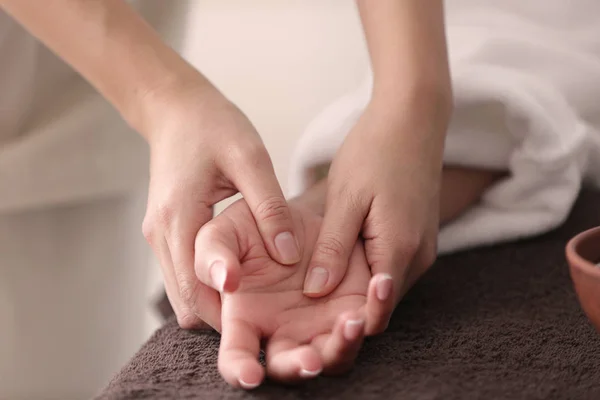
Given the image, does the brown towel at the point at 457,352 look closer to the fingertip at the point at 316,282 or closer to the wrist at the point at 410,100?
the fingertip at the point at 316,282

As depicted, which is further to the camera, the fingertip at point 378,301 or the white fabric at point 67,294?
the white fabric at point 67,294

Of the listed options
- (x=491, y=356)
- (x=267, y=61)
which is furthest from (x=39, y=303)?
(x=491, y=356)

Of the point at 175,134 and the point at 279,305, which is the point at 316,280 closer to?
the point at 279,305

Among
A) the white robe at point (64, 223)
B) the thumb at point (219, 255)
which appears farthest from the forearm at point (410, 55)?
the white robe at point (64, 223)

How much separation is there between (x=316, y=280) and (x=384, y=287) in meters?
0.08

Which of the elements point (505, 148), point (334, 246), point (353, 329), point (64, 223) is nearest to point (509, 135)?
point (505, 148)

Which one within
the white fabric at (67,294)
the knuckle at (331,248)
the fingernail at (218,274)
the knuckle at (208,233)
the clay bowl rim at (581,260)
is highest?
the knuckle at (208,233)

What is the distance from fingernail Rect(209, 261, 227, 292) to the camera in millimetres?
433

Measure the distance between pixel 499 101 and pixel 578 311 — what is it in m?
0.26

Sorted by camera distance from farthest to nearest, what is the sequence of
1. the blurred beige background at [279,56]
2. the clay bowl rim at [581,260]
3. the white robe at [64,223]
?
the blurred beige background at [279,56] < the white robe at [64,223] < the clay bowl rim at [581,260]

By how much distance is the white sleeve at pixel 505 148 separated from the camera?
0.71 metres

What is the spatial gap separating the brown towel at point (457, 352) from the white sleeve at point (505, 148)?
0.07 meters

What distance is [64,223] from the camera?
37.6 inches

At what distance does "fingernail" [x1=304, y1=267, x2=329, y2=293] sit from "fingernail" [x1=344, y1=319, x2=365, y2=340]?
0.32 ft
